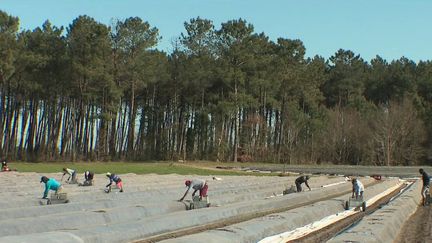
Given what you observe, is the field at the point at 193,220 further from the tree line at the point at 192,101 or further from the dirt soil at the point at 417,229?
the tree line at the point at 192,101

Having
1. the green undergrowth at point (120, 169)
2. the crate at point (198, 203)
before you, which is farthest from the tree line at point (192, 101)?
the crate at point (198, 203)

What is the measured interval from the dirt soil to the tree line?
47.5m

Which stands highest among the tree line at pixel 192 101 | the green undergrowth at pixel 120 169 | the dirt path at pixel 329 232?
the tree line at pixel 192 101

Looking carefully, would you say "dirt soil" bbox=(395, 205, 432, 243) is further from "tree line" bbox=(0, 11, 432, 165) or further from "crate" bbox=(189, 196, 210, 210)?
"tree line" bbox=(0, 11, 432, 165)

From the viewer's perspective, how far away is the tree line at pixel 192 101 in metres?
65.8

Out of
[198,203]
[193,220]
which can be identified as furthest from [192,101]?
[193,220]

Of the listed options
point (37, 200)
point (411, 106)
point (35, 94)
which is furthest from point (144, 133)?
point (37, 200)

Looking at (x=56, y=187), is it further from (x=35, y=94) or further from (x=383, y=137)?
(x=383, y=137)

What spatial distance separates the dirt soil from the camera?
15922 mm

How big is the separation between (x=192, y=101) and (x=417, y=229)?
60.6 metres

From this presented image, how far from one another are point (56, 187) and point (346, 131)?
6867cm

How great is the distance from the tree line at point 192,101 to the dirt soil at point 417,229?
47.5 metres

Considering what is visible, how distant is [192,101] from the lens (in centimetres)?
7756

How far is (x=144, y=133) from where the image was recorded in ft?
267
